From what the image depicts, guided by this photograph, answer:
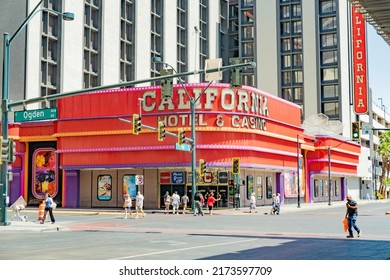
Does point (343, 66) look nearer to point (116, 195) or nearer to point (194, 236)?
point (116, 195)

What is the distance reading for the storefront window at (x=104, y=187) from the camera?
53562 millimetres

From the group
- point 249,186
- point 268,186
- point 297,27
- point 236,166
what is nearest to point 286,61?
point 297,27

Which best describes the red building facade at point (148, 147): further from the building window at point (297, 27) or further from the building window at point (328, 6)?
the building window at point (328, 6)

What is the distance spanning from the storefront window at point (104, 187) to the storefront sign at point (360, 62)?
148 ft

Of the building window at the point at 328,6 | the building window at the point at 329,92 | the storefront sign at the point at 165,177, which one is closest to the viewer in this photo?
the storefront sign at the point at 165,177

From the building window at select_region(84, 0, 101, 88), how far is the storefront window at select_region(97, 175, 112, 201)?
19.5 metres

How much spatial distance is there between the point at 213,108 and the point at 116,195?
487 inches

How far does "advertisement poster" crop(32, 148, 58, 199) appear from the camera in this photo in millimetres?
55812

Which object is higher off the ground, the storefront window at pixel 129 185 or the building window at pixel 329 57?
the building window at pixel 329 57

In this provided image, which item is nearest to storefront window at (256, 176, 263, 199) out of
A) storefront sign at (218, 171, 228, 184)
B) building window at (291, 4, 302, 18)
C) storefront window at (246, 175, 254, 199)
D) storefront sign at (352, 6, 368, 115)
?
storefront window at (246, 175, 254, 199)

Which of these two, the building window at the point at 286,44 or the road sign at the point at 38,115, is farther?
the building window at the point at 286,44

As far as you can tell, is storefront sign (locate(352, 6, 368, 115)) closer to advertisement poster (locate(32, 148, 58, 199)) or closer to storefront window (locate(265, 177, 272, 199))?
storefront window (locate(265, 177, 272, 199))

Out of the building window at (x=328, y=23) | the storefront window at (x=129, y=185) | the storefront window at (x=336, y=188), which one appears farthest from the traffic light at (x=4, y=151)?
the building window at (x=328, y=23)
